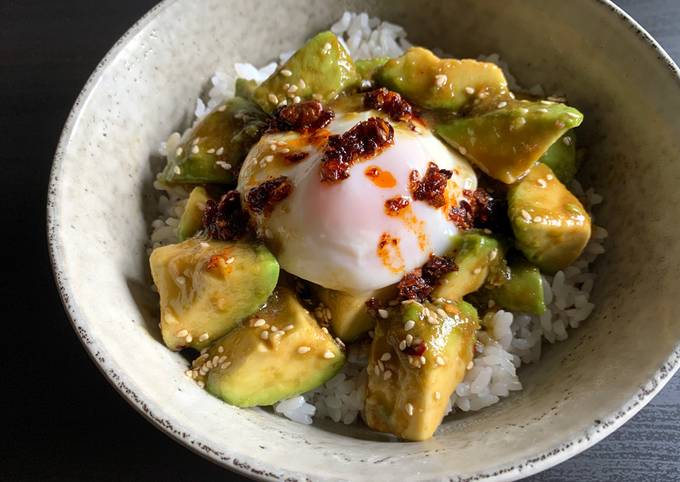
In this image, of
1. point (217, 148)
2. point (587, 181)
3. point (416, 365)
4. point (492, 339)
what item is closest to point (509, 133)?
point (587, 181)

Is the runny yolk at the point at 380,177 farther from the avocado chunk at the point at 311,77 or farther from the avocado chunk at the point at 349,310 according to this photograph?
the avocado chunk at the point at 311,77

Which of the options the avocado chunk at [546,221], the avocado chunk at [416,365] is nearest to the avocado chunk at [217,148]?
the avocado chunk at [416,365]

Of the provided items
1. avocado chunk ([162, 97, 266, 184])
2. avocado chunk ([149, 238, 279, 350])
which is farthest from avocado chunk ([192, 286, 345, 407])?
avocado chunk ([162, 97, 266, 184])

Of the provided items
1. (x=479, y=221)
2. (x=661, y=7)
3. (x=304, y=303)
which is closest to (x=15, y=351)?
(x=304, y=303)

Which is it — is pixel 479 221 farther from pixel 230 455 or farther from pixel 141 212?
pixel 141 212

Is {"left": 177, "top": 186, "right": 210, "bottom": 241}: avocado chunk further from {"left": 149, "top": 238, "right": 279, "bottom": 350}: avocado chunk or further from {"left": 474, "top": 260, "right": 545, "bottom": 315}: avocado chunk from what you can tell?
{"left": 474, "top": 260, "right": 545, "bottom": 315}: avocado chunk

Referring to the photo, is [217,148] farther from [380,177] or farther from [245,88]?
[380,177]
